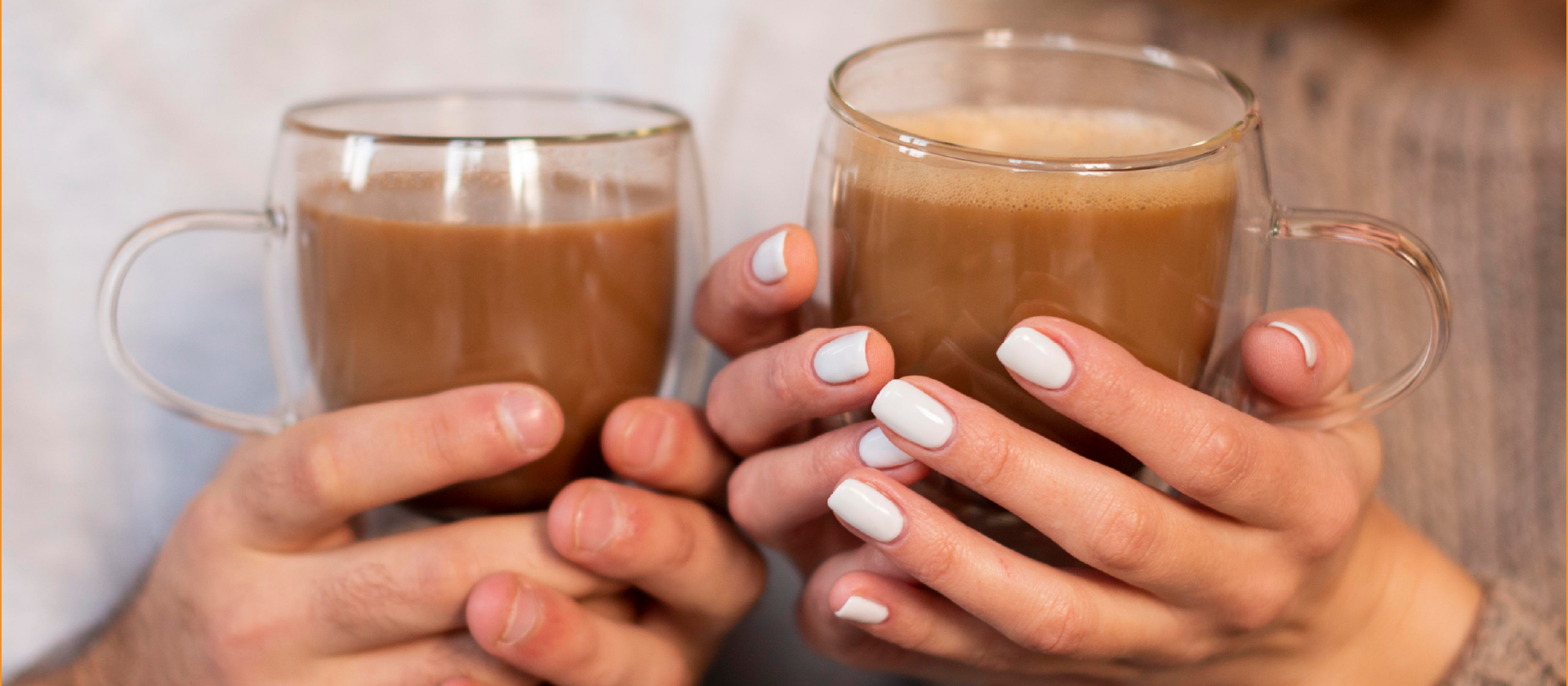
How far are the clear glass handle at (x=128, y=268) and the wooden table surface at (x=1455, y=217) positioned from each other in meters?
1.17

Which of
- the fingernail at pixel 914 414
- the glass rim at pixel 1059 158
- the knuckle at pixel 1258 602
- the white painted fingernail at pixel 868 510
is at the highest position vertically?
the glass rim at pixel 1059 158

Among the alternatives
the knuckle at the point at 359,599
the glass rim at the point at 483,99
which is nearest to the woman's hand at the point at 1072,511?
the glass rim at the point at 483,99

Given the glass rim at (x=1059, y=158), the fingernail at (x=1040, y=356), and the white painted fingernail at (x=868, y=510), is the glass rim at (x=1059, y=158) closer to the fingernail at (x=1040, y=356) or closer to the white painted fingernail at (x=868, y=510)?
the fingernail at (x=1040, y=356)

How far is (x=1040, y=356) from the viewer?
1.76 ft

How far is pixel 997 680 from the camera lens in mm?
760

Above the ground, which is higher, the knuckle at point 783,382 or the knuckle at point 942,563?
the knuckle at point 783,382

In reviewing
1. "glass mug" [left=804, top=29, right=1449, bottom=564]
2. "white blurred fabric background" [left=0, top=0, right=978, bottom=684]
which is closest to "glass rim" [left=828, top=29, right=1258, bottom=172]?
"glass mug" [left=804, top=29, right=1449, bottom=564]

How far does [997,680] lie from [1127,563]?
23cm

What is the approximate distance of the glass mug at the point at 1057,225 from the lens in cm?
55

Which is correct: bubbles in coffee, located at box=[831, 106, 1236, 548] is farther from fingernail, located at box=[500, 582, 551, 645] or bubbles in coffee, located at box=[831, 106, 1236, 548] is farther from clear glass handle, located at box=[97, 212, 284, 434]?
clear glass handle, located at box=[97, 212, 284, 434]

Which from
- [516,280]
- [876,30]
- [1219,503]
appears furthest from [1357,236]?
[876,30]

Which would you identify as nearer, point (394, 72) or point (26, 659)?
point (26, 659)

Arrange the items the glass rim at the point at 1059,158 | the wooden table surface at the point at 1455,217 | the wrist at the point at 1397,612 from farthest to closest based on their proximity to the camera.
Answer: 1. the wooden table surface at the point at 1455,217
2. the wrist at the point at 1397,612
3. the glass rim at the point at 1059,158

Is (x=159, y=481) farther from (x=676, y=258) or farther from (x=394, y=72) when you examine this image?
(x=676, y=258)
